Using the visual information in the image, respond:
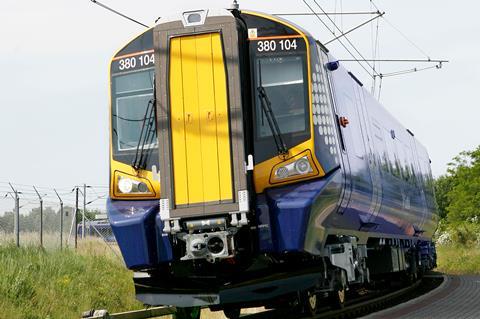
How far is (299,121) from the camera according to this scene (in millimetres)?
10000

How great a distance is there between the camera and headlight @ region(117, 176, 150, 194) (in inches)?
396

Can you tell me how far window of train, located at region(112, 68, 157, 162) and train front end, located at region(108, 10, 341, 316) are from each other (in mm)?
15

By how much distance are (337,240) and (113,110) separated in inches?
127

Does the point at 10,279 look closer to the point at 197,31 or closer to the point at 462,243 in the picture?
the point at 197,31

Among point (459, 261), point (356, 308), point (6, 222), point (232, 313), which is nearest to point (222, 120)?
point (232, 313)

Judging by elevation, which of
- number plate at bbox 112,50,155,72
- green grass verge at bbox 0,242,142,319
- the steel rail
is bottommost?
the steel rail

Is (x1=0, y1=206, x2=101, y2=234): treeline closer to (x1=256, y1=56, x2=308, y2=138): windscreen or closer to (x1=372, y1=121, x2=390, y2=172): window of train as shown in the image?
(x1=372, y1=121, x2=390, y2=172): window of train

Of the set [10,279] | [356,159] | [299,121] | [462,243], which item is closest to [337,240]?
[356,159]

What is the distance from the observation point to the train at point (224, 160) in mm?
9617

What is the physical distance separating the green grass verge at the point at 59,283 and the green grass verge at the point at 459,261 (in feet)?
63.6

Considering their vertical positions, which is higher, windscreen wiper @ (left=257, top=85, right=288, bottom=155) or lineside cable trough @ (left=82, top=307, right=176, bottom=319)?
windscreen wiper @ (left=257, top=85, right=288, bottom=155)

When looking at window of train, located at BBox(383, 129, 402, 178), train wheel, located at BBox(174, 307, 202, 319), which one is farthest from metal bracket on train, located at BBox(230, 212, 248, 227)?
window of train, located at BBox(383, 129, 402, 178)

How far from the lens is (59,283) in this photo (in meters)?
14.6

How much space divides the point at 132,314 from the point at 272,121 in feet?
12.2
